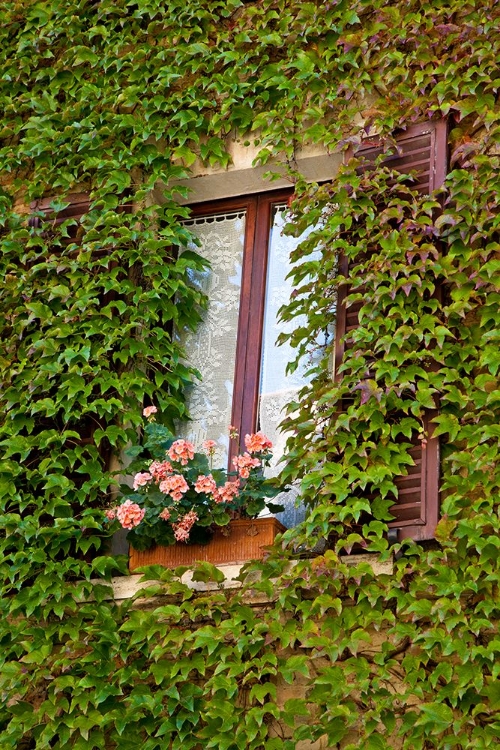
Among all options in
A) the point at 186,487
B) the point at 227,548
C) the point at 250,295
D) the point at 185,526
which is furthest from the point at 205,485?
the point at 250,295

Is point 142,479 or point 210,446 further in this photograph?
point 210,446

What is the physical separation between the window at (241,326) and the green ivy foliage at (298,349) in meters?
0.14

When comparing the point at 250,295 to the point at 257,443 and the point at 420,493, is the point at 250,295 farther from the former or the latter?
the point at 420,493

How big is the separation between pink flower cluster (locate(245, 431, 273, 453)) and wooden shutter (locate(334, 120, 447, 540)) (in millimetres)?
430

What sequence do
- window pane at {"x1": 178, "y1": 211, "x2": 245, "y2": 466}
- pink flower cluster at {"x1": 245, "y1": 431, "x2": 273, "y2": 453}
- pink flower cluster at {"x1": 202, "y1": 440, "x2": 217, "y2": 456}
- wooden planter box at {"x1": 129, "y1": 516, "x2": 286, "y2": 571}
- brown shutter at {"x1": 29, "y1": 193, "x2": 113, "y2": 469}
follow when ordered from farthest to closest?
brown shutter at {"x1": 29, "y1": 193, "x2": 113, "y2": 469}
window pane at {"x1": 178, "y1": 211, "x2": 245, "y2": 466}
pink flower cluster at {"x1": 202, "y1": 440, "x2": 217, "y2": 456}
pink flower cluster at {"x1": 245, "y1": 431, "x2": 273, "y2": 453}
wooden planter box at {"x1": 129, "y1": 516, "x2": 286, "y2": 571}

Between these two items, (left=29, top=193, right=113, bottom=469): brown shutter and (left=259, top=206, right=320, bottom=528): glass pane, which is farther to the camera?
(left=29, top=193, right=113, bottom=469): brown shutter

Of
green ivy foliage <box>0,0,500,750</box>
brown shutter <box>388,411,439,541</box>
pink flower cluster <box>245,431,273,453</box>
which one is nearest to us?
green ivy foliage <box>0,0,500,750</box>

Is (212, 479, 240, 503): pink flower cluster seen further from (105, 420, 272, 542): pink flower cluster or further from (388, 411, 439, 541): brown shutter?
(388, 411, 439, 541): brown shutter

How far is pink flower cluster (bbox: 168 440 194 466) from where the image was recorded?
6527mm

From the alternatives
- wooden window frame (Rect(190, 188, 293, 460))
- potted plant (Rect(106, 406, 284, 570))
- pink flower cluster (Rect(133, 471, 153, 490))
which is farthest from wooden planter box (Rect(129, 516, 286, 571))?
wooden window frame (Rect(190, 188, 293, 460))

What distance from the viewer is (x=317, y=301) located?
6707 mm

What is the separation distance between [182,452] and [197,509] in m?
0.27

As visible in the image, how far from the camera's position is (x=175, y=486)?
6430 millimetres

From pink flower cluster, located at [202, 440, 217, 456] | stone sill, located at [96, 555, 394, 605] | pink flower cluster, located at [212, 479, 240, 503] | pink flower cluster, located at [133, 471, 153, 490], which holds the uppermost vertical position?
pink flower cluster, located at [202, 440, 217, 456]
